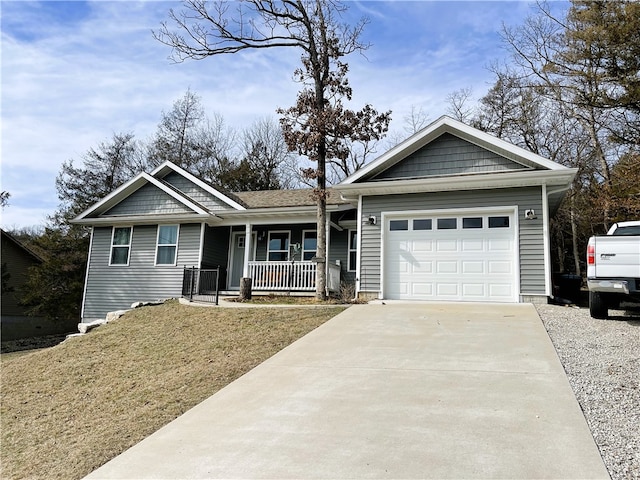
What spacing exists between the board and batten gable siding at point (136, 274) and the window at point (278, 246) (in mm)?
2639

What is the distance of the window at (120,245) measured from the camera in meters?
15.9

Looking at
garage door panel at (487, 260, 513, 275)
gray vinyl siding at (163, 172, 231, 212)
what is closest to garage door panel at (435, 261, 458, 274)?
garage door panel at (487, 260, 513, 275)

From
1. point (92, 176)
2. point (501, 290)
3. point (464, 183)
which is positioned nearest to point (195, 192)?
point (464, 183)

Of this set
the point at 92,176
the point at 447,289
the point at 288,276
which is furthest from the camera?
the point at 92,176

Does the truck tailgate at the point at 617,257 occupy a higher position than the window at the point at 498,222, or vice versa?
the window at the point at 498,222

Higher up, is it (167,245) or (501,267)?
(167,245)

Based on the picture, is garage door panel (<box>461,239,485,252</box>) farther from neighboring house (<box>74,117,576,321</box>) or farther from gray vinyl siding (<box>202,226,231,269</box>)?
gray vinyl siding (<box>202,226,231,269</box>)

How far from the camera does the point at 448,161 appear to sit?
38.1ft

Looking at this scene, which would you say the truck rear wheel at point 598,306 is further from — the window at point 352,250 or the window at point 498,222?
the window at point 352,250

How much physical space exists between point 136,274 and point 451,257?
1117 centimetres

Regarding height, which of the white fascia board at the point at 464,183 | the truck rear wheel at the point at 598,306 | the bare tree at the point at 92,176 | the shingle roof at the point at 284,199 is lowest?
the truck rear wheel at the point at 598,306

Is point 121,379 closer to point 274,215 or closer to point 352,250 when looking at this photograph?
point 274,215

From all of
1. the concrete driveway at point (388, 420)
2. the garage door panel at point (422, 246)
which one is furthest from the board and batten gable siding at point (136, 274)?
the concrete driveway at point (388, 420)

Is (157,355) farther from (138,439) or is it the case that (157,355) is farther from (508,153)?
(508,153)
